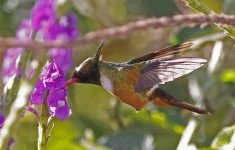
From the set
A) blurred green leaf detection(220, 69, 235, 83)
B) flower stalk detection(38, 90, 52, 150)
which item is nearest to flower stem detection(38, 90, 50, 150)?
flower stalk detection(38, 90, 52, 150)

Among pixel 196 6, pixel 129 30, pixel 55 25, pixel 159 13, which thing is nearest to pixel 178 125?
pixel 159 13

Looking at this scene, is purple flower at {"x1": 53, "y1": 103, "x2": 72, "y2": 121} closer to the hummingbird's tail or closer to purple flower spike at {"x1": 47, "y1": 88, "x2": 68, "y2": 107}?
purple flower spike at {"x1": 47, "y1": 88, "x2": 68, "y2": 107}

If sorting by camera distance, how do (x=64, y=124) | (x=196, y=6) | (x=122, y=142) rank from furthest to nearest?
(x=64, y=124) → (x=122, y=142) → (x=196, y=6)

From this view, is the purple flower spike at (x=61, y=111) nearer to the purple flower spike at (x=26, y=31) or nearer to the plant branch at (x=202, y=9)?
the purple flower spike at (x=26, y=31)

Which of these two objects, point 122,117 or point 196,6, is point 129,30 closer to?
point 196,6

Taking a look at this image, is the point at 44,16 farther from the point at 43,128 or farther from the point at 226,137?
the point at 226,137

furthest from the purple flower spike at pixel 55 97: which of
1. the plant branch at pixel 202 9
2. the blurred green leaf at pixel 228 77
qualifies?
the blurred green leaf at pixel 228 77
